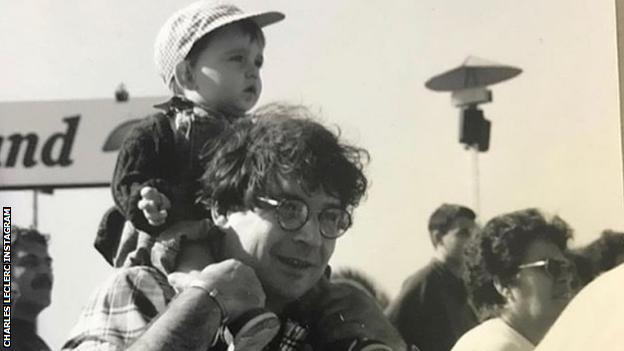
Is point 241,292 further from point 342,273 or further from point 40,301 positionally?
point 40,301

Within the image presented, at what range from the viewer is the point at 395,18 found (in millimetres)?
769

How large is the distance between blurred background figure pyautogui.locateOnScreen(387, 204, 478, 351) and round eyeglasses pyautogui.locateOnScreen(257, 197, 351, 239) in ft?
0.27

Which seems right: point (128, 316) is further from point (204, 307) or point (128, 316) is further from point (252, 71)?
point (252, 71)

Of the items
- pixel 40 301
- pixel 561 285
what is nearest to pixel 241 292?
pixel 40 301

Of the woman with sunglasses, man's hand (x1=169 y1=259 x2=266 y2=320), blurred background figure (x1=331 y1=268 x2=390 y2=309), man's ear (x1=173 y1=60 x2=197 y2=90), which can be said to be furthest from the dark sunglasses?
man's ear (x1=173 y1=60 x2=197 y2=90)

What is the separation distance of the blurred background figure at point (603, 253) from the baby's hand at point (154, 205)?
1.29ft

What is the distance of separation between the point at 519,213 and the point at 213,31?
34 cm

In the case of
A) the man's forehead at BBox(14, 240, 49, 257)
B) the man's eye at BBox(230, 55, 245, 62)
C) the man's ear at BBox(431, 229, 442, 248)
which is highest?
the man's eye at BBox(230, 55, 245, 62)

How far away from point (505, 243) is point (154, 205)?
337 mm

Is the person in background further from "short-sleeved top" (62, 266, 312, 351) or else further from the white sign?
the white sign

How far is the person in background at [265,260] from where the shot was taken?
71cm

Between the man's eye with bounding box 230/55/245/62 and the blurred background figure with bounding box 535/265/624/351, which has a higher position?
the man's eye with bounding box 230/55/245/62

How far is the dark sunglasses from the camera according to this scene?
73 centimetres

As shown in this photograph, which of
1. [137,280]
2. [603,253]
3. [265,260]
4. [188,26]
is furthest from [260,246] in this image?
[603,253]
